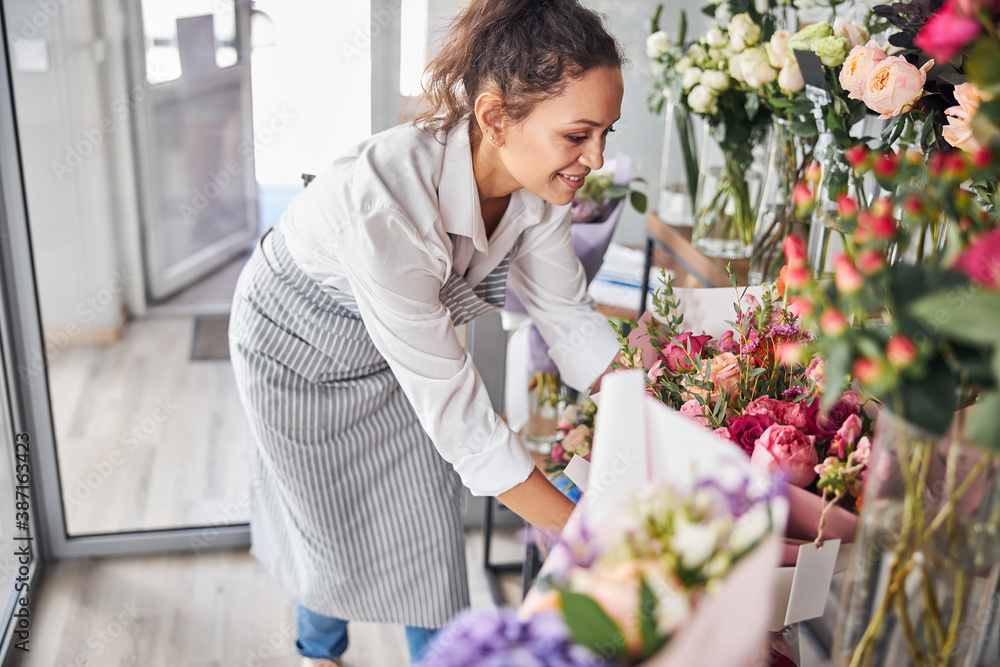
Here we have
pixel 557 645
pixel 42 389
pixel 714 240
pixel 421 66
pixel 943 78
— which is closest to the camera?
pixel 557 645

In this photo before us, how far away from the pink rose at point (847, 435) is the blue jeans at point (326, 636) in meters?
1.16

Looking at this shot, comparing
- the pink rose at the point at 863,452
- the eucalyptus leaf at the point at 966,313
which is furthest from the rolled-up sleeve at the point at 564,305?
the eucalyptus leaf at the point at 966,313

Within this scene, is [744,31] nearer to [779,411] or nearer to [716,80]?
[716,80]

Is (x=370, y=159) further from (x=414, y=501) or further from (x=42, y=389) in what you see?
(x=42, y=389)

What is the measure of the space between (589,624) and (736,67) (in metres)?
1.27

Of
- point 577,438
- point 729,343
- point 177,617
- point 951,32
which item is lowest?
point 177,617

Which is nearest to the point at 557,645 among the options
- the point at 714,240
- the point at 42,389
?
the point at 714,240

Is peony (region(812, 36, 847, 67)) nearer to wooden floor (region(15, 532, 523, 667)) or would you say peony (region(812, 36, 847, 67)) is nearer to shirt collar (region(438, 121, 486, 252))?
shirt collar (region(438, 121, 486, 252))

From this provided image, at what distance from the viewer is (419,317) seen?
124 cm

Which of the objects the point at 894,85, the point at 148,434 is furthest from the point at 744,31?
the point at 148,434

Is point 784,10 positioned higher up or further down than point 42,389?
higher up

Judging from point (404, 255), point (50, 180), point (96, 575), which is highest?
point (404, 255)

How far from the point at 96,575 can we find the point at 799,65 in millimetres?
2062

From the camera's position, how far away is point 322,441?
164cm
